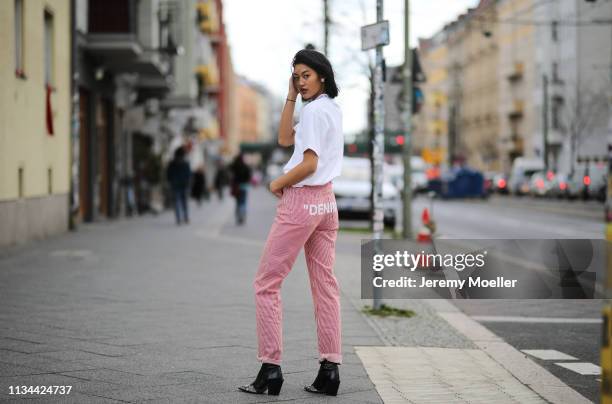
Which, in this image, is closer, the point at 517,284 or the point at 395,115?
the point at 517,284

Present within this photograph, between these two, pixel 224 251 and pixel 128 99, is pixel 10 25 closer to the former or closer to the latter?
pixel 224 251

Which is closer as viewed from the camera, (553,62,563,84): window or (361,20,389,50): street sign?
(361,20,389,50): street sign

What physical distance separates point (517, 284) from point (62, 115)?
46.9ft

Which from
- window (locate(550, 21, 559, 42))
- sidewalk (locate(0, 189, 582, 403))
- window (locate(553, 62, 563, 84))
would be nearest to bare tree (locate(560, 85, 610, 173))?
window (locate(553, 62, 563, 84))

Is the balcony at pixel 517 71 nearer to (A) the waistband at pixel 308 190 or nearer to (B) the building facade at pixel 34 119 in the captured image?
(B) the building facade at pixel 34 119

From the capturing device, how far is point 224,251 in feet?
56.1

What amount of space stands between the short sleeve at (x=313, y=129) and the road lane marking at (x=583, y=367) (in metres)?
2.55

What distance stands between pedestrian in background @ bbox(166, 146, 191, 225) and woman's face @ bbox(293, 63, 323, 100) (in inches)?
793

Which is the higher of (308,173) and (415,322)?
(308,173)

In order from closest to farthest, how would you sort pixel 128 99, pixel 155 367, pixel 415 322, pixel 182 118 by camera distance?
pixel 155 367
pixel 415 322
pixel 128 99
pixel 182 118

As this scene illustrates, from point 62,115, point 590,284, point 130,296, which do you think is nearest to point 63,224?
point 62,115

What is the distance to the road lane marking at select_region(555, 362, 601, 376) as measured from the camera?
713 cm

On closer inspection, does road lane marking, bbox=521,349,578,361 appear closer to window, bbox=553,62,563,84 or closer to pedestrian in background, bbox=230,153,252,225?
pedestrian in background, bbox=230,153,252,225

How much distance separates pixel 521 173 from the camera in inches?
2677
